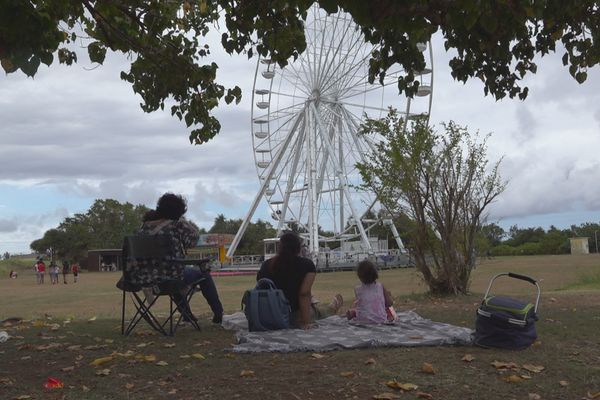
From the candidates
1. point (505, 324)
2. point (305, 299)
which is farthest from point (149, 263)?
point (505, 324)

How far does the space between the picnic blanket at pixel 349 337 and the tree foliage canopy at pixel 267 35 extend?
89.2 inches

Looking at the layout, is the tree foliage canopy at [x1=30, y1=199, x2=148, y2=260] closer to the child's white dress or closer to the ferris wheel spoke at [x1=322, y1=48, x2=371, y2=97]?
the ferris wheel spoke at [x1=322, y1=48, x2=371, y2=97]

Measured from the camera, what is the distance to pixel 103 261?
7556cm

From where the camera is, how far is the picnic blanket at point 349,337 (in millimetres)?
5336

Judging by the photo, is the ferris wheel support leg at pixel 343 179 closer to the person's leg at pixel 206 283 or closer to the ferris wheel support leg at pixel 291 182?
the ferris wheel support leg at pixel 291 182

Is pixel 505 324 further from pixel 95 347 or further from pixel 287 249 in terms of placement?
pixel 95 347

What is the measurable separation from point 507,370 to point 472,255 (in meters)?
7.90

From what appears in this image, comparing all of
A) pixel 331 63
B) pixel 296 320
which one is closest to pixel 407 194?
pixel 296 320

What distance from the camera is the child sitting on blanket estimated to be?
22.1 feet

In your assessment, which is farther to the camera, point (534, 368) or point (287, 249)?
point (287, 249)

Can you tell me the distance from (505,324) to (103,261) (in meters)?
74.6

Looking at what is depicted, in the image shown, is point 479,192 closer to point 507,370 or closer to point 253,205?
point 507,370

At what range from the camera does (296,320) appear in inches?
255

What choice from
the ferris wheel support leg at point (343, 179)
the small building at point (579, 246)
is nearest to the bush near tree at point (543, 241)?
the small building at point (579, 246)
